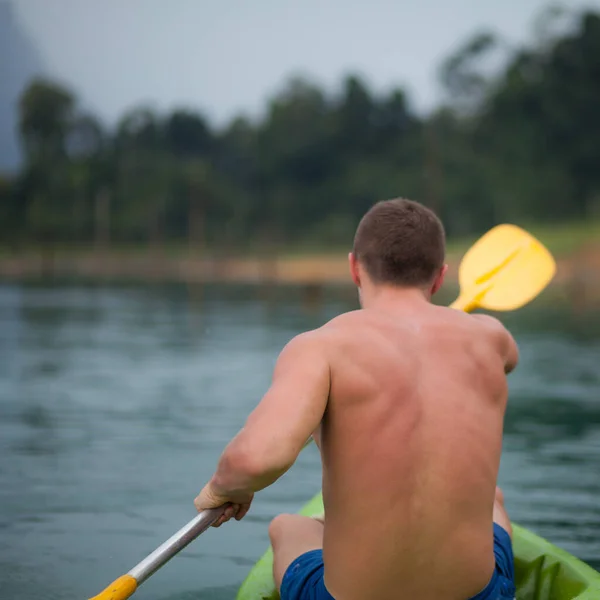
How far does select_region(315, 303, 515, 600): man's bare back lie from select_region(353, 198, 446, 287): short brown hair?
0.28 ft

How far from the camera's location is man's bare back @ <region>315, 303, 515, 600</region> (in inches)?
80.7

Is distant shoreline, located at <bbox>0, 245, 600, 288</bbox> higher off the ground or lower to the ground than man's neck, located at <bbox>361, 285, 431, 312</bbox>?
lower

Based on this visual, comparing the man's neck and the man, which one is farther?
the man's neck

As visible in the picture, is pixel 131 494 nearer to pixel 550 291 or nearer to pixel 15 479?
pixel 15 479

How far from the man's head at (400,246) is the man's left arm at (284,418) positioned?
23 centimetres

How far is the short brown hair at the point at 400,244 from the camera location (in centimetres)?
216

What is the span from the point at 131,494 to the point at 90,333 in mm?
8517

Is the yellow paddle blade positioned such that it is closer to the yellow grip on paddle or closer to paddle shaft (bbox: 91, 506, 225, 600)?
paddle shaft (bbox: 91, 506, 225, 600)

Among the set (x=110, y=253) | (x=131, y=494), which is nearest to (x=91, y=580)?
(x=131, y=494)

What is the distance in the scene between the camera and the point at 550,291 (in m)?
24.2

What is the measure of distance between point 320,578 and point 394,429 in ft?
1.58

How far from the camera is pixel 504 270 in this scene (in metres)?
3.56

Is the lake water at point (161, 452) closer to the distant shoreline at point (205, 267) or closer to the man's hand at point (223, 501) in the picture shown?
the man's hand at point (223, 501)

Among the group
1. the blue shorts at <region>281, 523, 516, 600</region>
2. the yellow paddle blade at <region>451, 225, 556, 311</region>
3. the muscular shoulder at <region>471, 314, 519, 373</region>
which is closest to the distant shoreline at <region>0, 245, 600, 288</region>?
the yellow paddle blade at <region>451, 225, 556, 311</region>
